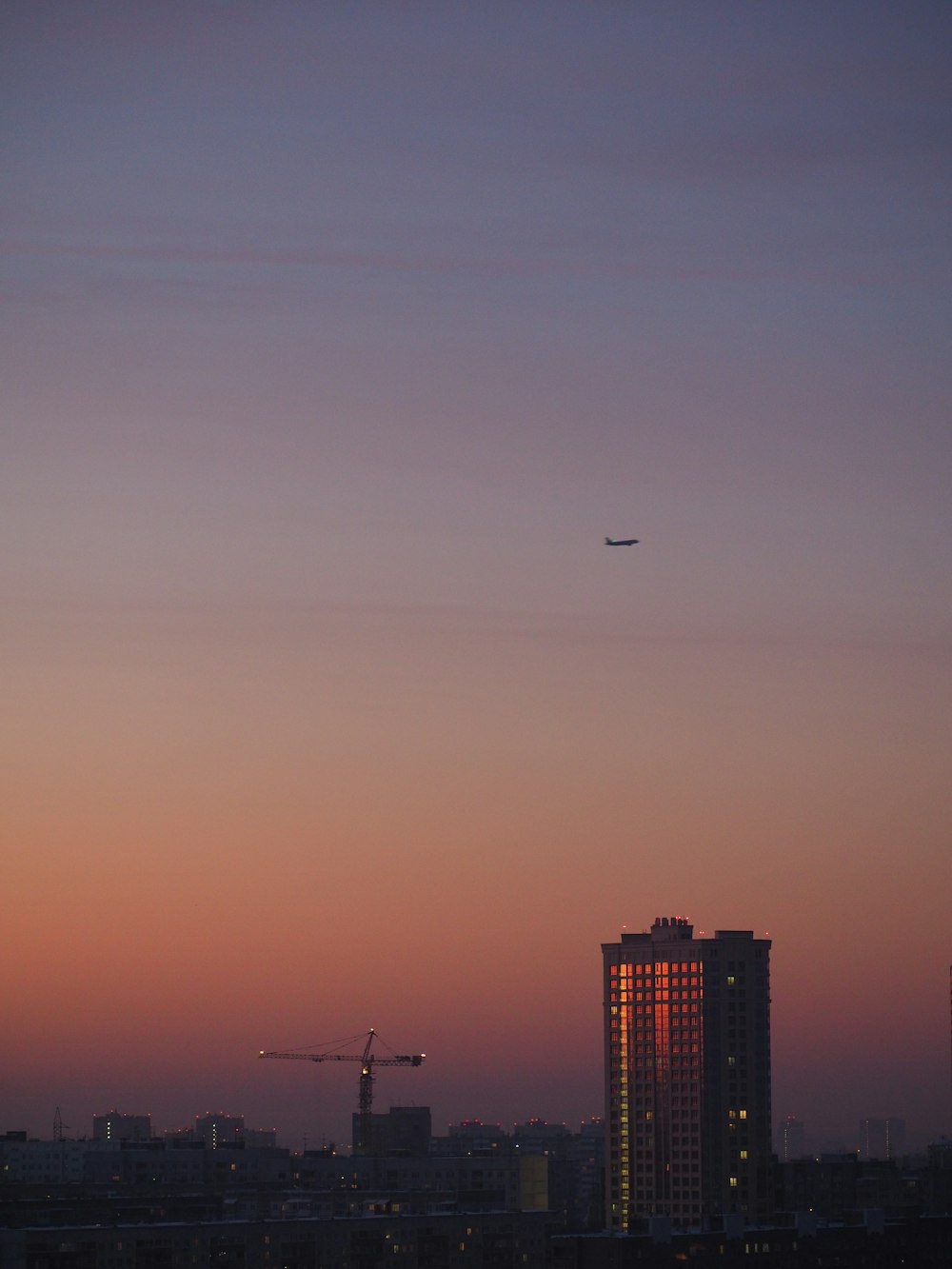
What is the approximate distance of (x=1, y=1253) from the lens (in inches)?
5871

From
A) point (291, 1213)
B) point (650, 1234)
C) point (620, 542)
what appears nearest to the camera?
point (620, 542)

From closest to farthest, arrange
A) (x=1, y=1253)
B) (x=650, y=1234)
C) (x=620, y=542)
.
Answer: (x=1, y=1253)
(x=620, y=542)
(x=650, y=1234)

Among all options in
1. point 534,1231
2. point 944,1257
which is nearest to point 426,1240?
point 534,1231

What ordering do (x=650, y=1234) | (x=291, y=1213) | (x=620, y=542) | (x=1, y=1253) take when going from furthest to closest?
(x=291, y=1213)
(x=650, y=1234)
(x=620, y=542)
(x=1, y=1253)

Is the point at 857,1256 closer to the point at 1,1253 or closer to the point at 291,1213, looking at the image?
the point at 291,1213

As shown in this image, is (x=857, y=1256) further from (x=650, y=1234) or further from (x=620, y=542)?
(x=620, y=542)

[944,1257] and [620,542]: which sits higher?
[620,542]

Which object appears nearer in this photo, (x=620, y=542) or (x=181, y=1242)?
(x=181, y=1242)

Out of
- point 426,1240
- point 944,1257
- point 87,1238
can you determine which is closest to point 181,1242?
point 87,1238

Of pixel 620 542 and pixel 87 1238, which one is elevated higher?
pixel 620 542

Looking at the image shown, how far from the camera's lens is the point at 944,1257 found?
194 m

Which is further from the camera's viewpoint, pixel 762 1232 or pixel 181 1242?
pixel 762 1232

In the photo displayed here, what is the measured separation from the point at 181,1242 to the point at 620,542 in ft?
190

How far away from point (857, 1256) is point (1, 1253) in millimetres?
72694
